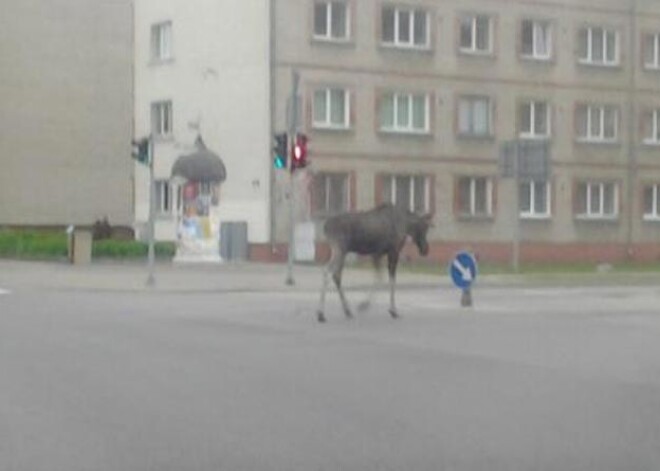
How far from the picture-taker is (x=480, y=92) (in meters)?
58.8

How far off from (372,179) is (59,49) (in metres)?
21.4

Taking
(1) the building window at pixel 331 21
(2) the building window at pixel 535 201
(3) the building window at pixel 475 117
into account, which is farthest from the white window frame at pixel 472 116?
(1) the building window at pixel 331 21

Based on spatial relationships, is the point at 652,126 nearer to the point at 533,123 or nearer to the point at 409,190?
the point at 533,123

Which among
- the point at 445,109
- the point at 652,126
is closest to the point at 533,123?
the point at 445,109

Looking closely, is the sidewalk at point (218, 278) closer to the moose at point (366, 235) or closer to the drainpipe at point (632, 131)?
the moose at point (366, 235)

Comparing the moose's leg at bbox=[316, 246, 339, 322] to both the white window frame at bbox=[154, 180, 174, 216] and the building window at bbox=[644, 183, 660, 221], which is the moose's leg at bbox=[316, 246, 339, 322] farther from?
the building window at bbox=[644, 183, 660, 221]

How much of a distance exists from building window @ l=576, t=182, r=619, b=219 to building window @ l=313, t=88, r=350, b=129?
10.3 meters

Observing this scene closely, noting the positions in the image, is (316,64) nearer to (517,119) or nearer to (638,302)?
(517,119)

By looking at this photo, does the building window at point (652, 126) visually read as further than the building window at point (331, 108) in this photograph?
Yes

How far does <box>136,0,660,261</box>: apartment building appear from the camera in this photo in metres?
54.6

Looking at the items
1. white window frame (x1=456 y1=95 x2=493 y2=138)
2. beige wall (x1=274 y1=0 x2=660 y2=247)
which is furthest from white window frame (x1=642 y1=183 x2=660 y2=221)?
white window frame (x1=456 y1=95 x2=493 y2=138)

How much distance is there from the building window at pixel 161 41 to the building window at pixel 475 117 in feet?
33.4

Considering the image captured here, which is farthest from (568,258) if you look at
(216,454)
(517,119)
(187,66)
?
(216,454)

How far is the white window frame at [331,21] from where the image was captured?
2170 inches
